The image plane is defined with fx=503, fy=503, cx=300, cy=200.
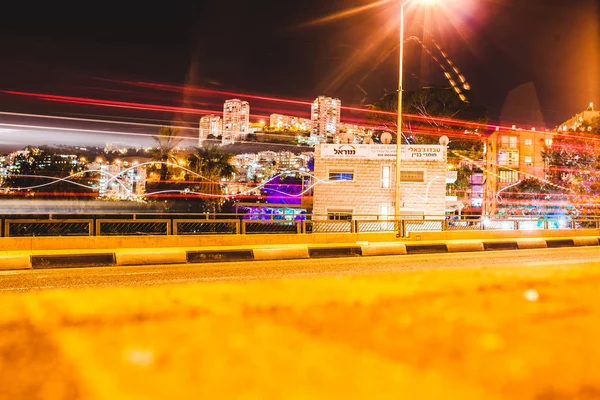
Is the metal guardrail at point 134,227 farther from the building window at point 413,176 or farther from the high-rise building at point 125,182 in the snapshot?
the building window at point 413,176

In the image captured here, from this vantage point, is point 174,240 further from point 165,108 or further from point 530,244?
point 165,108

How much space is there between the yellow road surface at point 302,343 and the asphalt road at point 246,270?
1196mm

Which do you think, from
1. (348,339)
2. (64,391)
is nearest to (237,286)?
(348,339)

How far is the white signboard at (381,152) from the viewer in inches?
1072

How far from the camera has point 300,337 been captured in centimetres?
543

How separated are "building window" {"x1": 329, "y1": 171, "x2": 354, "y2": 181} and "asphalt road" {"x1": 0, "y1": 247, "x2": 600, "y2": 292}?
527 inches

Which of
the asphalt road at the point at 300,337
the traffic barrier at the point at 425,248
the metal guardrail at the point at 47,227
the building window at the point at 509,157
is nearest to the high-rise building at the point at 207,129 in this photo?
the metal guardrail at the point at 47,227

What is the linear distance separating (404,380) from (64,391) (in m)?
2.65

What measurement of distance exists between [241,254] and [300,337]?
8.40m

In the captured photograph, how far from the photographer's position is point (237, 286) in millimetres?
8875

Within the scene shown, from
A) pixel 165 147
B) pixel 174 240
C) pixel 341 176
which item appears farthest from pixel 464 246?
pixel 165 147

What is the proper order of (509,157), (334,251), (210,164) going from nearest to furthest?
1. (334,251)
2. (210,164)
3. (509,157)

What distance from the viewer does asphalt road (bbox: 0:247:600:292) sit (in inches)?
373

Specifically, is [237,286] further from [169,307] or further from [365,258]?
[365,258]
